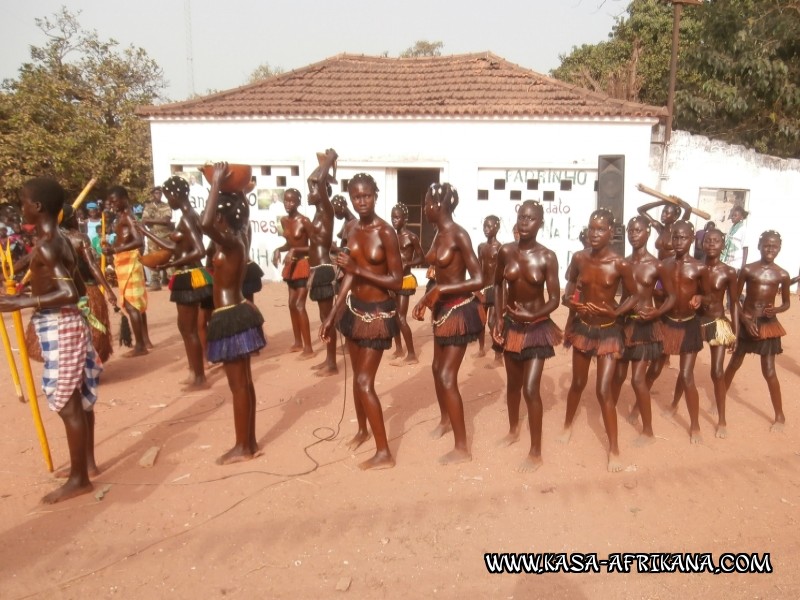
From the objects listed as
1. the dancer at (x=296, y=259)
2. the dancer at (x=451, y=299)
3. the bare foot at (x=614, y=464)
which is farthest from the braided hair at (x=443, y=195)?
the dancer at (x=296, y=259)

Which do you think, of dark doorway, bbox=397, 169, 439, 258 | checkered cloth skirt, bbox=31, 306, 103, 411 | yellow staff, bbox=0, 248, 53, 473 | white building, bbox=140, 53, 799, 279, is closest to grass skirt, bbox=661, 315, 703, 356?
checkered cloth skirt, bbox=31, 306, 103, 411

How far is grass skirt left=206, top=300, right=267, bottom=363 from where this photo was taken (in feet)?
13.1

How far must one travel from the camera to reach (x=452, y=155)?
11578 mm

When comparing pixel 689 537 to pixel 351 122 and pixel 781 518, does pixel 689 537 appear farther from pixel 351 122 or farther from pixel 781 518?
pixel 351 122

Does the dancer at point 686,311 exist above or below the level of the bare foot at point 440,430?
above

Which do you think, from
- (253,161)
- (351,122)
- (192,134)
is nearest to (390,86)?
(351,122)

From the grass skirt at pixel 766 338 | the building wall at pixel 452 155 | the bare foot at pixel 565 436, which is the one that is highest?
the building wall at pixel 452 155

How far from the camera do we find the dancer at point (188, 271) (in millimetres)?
5188

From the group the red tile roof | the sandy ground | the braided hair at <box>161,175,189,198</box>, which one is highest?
the red tile roof

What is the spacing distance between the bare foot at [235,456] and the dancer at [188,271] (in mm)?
1889

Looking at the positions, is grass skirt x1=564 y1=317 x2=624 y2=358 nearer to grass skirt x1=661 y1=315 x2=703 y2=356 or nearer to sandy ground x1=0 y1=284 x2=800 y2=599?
grass skirt x1=661 y1=315 x2=703 y2=356

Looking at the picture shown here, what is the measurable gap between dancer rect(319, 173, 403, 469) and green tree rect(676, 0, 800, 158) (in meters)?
13.0

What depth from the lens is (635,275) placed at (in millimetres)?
4293

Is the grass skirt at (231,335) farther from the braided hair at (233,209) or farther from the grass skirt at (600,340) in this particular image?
the grass skirt at (600,340)
